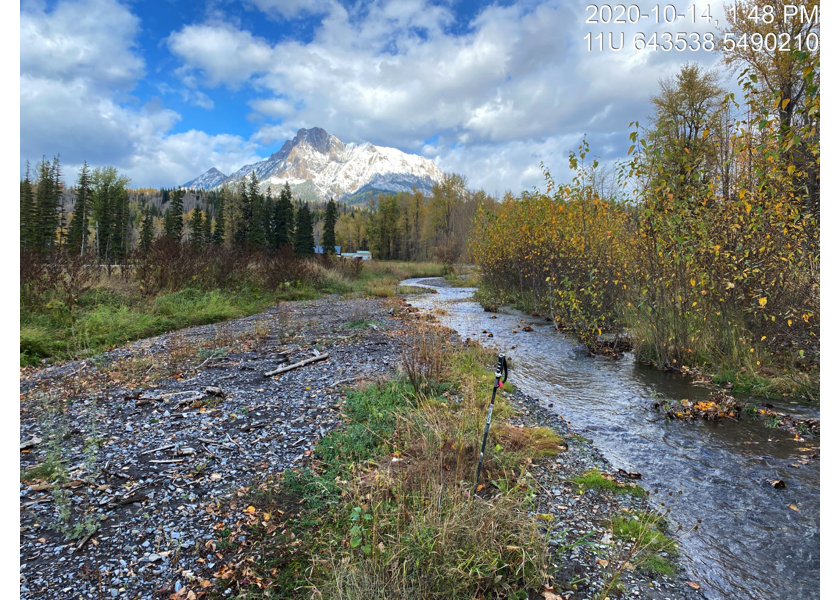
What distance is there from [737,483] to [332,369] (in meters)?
5.69

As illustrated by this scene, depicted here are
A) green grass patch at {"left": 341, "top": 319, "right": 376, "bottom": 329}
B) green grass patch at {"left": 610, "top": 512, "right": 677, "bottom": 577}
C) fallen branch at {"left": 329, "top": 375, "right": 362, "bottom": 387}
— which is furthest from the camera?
green grass patch at {"left": 341, "top": 319, "right": 376, "bottom": 329}

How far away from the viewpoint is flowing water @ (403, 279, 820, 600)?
3.00 m

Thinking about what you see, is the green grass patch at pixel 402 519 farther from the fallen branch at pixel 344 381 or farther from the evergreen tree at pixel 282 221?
the evergreen tree at pixel 282 221

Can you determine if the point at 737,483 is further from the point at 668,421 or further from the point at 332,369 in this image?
the point at 332,369

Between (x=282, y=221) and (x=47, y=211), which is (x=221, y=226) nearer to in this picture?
(x=282, y=221)

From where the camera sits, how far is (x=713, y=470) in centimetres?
436

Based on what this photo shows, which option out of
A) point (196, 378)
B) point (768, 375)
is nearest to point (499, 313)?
point (768, 375)

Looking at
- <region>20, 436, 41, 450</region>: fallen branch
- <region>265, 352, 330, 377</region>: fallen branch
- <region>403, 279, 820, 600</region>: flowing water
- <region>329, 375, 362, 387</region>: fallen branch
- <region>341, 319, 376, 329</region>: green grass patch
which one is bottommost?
<region>403, 279, 820, 600</region>: flowing water

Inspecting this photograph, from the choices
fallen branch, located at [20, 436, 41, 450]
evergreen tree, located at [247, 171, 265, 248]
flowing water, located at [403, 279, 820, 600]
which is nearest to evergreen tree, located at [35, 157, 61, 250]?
evergreen tree, located at [247, 171, 265, 248]

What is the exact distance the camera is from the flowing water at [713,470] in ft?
9.85

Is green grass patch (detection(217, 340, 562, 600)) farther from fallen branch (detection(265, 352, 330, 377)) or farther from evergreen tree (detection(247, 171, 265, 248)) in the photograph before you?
evergreen tree (detection(247, 171, 265, 248))

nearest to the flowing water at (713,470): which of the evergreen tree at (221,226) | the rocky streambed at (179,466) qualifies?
the rocky streambed at (179,466)

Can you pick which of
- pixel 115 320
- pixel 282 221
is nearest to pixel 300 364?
pixel 115 320

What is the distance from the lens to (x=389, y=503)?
124 inches
